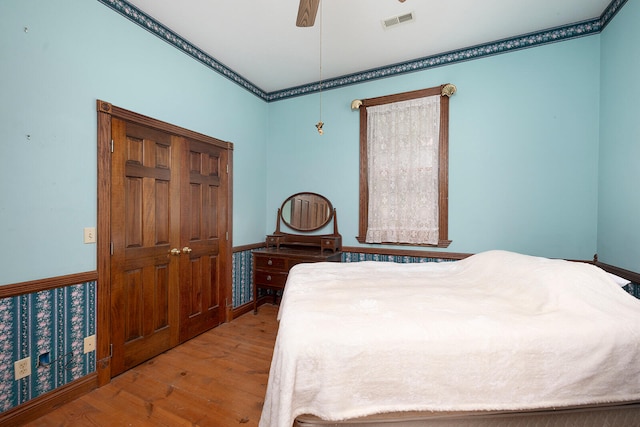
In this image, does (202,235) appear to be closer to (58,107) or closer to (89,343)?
(89,343)

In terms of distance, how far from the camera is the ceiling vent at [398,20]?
2.24 m

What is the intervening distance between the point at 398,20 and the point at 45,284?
3.32m

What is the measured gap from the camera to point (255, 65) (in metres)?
3.05

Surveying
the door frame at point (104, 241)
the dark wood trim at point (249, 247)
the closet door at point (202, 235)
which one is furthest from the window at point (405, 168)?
the door frame at point (104, 241)

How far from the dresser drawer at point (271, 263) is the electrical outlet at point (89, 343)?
168cm

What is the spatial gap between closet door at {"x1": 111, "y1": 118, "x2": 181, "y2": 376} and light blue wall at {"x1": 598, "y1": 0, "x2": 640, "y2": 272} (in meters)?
3.65

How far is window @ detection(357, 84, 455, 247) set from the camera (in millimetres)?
2822

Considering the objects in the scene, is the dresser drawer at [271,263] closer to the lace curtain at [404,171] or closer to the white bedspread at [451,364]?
the lace curtain at [404,171]

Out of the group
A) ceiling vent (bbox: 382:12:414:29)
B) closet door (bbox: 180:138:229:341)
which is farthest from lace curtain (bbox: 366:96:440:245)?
closet door (bbox: 180:138:229:341)

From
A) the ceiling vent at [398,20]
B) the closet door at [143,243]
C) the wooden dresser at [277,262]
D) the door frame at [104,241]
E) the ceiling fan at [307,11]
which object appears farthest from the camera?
the wooden dresser at [277,262]

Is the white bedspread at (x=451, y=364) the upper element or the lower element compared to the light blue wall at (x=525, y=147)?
lower

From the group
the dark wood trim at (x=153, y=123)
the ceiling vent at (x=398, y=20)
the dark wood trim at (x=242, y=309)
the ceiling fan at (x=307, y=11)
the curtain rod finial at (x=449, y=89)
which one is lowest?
the dark wood trim at (x=242, y=309)

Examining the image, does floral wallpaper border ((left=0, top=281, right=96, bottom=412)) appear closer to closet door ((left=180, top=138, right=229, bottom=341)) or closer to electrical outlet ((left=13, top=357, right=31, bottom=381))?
electrical outlet ((left=13, top=357, right=31, bottom=381))

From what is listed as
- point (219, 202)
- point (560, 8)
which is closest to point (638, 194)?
point (560, 8)
